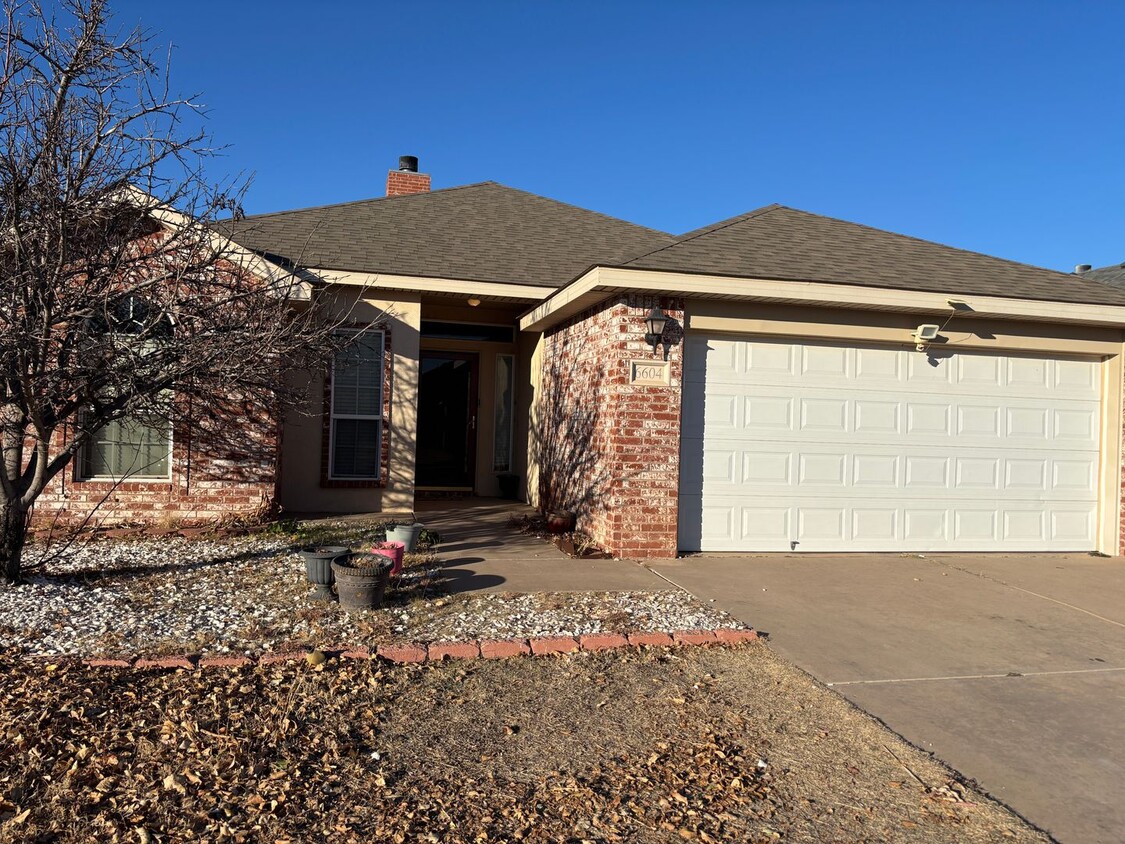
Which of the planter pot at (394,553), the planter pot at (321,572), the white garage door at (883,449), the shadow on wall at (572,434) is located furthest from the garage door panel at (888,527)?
the planter pot at (321,572)

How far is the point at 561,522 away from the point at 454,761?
548 centimetres

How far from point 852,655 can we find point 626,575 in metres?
2.42

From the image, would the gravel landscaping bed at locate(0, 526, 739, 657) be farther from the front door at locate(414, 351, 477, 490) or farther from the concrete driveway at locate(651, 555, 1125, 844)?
the front door at locate(414, 351, 477, 490)

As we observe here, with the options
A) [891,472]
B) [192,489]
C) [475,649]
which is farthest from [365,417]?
[891,472]

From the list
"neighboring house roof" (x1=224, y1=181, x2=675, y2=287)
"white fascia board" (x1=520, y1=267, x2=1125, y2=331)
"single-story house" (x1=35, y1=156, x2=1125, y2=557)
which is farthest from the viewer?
"neighboring house roof" (x1=224, y1=181, x2=675, y2=287)

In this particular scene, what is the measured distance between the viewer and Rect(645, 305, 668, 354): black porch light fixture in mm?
7965

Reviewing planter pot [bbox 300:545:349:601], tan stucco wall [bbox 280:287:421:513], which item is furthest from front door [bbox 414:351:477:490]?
planter pot [bbox 300:545:349:601]

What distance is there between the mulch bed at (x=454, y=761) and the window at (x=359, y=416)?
599 centimetres

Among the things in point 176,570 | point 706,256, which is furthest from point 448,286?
point 176,570

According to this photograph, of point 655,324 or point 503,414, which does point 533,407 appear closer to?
point 503,414

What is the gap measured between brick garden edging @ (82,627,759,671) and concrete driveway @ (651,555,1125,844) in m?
0.58

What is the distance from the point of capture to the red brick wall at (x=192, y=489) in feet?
29.0

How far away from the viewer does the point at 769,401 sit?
8672mm

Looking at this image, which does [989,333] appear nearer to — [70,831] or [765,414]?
[765,414]
